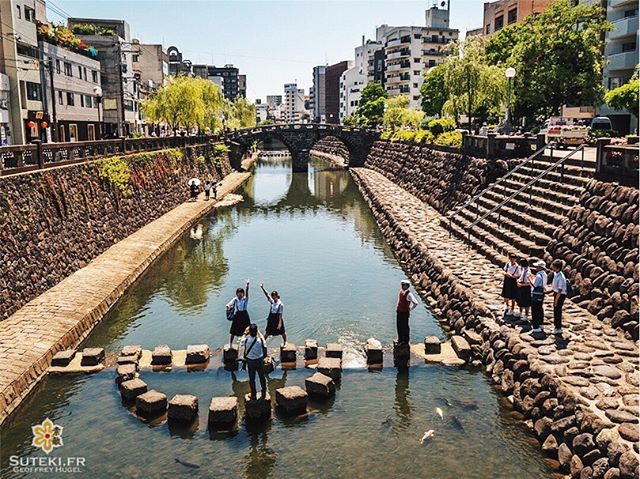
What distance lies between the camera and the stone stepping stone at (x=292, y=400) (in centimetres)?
1217

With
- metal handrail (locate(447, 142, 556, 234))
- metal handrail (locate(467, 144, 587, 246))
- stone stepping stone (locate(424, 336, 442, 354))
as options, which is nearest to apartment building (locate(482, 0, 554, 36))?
metal handrail (locate(447, 142, 556, 234))

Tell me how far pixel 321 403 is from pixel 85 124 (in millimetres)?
51004

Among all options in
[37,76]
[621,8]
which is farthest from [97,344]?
[621,8]

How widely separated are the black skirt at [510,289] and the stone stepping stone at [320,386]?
17.8ft

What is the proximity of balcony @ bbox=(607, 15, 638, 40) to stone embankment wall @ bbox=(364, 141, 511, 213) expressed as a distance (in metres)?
18.7

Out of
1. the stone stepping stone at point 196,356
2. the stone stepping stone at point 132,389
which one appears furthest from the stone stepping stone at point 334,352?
the stone stepping stone at point 132,389

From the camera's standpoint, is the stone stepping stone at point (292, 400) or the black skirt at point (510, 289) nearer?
the stone stepping stone at point (292, 400)

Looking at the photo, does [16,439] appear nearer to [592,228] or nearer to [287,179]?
[592,228]

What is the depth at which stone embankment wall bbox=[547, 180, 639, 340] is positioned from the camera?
13.8m

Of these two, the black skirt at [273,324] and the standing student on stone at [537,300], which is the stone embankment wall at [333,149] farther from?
the standing student on stone at [537,300]

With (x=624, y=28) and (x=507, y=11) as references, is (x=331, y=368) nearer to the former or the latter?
(x=624, y=28)

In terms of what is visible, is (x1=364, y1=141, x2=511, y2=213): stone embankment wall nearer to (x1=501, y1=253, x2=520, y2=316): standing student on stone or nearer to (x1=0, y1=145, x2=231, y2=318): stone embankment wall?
(x1=501, y1=253, x2=520, y2=316): standing student on stone

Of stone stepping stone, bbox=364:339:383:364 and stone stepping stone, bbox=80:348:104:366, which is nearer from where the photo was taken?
stone stepping stone, bbox=80:348:104:366

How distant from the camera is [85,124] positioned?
56062 millimetres
